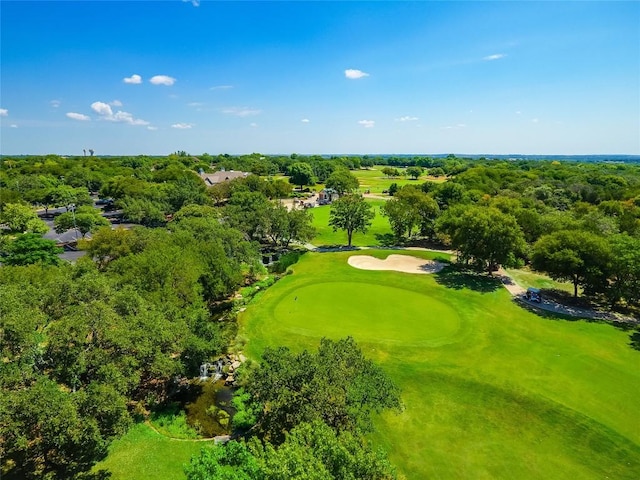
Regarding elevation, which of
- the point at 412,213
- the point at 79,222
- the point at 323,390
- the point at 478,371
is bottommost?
the point at 478,371

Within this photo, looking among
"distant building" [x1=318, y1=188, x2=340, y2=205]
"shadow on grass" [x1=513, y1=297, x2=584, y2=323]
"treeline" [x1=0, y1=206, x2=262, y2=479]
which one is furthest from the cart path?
"distant building" [x1=318, y1=188, x2=340, y2=205]

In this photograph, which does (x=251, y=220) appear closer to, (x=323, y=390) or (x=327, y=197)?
(x=323, y=390)

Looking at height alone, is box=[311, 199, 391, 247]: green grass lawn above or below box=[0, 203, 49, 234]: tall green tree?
below

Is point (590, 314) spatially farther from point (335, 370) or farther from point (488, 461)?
point (335, 370)

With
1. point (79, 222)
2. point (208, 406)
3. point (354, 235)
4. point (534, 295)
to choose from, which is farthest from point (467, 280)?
point (79, 222)

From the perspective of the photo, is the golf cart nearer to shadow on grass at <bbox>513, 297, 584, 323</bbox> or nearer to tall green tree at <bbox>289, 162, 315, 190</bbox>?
shadow on grass at <bbox>513, 297, 584, 323</bbox>

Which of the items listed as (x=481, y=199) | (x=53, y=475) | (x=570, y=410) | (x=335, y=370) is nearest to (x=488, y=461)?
(x=570, y=410)
